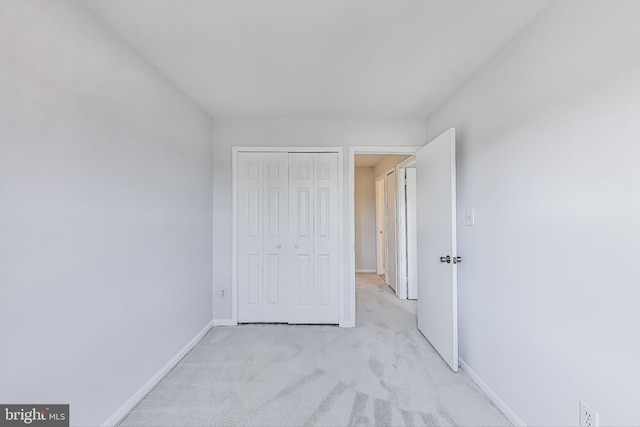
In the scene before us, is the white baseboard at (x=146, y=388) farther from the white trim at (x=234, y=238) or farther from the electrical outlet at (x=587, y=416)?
the electrical outlet at (x=587, y=416)

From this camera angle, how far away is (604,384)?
1148 millimetres

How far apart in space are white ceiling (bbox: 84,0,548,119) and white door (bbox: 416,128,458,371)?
23.2 inches

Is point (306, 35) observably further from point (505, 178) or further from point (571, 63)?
point (505, 178)

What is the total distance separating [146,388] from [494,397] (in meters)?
2.33

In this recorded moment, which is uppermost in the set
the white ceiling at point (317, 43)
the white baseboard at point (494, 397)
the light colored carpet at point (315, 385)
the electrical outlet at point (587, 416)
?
the white ceiling at point (317, 43)

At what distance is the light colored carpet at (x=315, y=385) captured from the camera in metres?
1.69

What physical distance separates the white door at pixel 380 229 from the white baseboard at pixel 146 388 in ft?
13.4

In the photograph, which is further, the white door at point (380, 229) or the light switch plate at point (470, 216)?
the white door at point (380, 229)

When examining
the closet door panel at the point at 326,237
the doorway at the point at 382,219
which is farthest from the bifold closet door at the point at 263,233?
the doorway at the point at 382,219

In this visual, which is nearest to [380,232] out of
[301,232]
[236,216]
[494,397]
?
[301,232]

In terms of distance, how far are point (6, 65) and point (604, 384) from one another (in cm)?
271

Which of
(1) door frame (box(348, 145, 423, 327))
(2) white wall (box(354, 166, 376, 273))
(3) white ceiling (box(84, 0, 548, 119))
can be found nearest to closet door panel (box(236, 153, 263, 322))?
(3) white ceiling (box(84, 0, 548, 119))

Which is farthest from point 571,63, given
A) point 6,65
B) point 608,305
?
point 6,65

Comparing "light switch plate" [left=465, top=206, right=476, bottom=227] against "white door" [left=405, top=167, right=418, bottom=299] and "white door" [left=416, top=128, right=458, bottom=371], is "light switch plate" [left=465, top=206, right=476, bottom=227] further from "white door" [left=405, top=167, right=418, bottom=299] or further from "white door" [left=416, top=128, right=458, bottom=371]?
"white door" [left=405, top=167, right=418, bottom=299]
